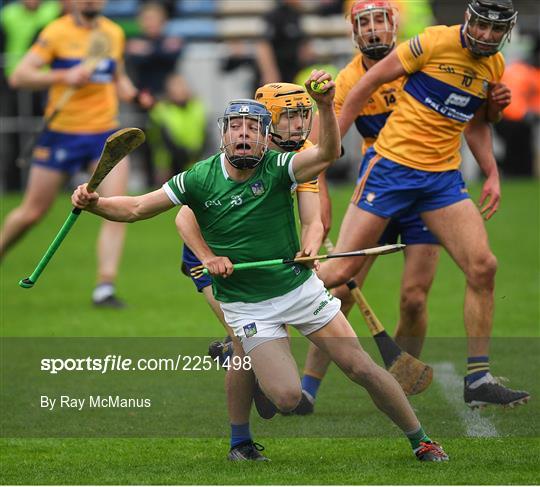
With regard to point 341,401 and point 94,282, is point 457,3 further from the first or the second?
point 341,401

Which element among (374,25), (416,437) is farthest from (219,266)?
(374,25)

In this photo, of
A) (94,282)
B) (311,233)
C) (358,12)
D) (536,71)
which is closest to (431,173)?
(358,12)

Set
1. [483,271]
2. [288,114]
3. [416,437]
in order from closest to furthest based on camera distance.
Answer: [416,437], [288,114], [483,271]

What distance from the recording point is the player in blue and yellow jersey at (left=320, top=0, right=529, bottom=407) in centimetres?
765

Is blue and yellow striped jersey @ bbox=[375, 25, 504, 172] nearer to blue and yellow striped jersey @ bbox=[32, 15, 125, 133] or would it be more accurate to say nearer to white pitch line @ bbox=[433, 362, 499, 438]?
white pitch line @ bbox=[433, 362, 499, 438]

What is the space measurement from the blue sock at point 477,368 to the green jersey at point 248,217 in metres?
1.64

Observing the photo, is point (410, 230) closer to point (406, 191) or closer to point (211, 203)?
point (406, 191)

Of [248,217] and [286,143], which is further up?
[286,143]

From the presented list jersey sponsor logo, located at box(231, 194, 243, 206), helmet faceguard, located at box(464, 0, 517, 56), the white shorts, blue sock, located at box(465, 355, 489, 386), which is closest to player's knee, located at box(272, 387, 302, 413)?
the white shorts

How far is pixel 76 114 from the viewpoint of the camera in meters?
11.7

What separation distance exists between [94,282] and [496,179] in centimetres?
539

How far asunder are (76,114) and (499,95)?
192 inches

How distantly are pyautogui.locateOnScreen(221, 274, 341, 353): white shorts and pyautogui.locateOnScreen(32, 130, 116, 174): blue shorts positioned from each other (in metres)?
5.43

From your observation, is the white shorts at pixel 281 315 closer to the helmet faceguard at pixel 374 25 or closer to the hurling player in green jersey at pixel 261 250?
the hurling player in green jersey at pixel 261 250
